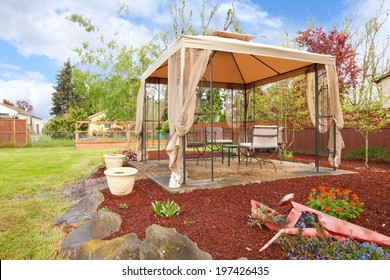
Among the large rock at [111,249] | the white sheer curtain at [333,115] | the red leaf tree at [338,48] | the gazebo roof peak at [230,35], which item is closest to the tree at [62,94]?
the red leaf tree at [338,48]

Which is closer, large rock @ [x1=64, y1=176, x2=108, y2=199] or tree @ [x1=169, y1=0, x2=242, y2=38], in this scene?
large rock @ [x1=64, y1=176, x2=108, y2=199]

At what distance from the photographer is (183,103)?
3820mm

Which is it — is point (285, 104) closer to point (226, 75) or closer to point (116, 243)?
point (226, 75)

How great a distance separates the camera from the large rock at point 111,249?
6.31 feet

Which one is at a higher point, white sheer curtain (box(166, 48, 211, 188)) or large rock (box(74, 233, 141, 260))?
white sheer curtain (box(166, 48, 211, 188))

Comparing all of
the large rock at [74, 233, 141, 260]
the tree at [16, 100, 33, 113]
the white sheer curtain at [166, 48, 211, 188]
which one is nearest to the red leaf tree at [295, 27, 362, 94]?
the white sheer curtain at [166, 48, 211, 188]

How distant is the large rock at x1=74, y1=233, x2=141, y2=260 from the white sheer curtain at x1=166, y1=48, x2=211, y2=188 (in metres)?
1.69

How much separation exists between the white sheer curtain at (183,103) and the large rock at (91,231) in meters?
1.27

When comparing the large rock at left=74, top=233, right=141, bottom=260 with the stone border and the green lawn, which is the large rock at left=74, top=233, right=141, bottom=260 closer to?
the stone border

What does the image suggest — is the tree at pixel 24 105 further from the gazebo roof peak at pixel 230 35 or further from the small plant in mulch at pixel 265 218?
the small plant in mulch at pixel 265 218

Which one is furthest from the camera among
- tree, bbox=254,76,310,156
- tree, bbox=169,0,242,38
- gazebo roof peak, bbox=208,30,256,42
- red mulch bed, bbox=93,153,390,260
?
tree, bbox=169,0,242,38

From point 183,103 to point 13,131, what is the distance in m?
16.1

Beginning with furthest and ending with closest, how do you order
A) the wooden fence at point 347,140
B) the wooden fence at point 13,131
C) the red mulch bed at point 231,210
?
the wooden fence at point 13,131 → the wooden fence at point 347,140 → the red mulch bed at point 231,210

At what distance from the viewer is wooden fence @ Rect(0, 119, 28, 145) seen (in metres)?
15.5
